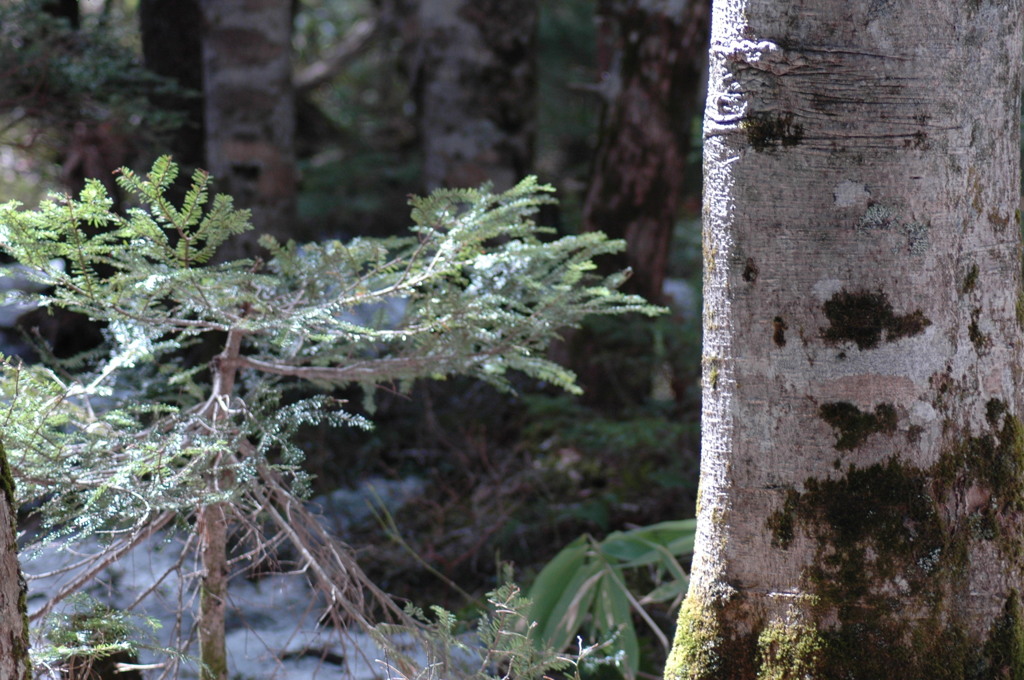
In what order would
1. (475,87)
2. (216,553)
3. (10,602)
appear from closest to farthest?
(10,602), (216,553), (475,87)

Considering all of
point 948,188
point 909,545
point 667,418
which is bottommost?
point 667,418

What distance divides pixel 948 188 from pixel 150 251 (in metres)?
1.56

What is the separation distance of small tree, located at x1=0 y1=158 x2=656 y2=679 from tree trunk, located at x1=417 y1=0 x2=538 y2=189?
3006 millimetres

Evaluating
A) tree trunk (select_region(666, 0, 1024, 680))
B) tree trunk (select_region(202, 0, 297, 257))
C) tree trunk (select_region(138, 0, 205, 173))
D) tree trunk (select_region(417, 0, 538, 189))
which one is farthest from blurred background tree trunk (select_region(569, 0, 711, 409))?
tree trunk (select_region(666, 0, 1024, 680))

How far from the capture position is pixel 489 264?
2.15 metres

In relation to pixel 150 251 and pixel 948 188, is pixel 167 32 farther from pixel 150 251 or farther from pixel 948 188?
pixel 948 188

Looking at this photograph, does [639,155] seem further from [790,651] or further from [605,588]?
[790,651]

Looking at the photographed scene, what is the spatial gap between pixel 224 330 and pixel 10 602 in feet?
2.76

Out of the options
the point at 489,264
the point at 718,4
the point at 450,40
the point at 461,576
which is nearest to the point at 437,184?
the point at 450,40

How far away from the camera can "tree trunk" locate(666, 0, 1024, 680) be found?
1544 millimetres

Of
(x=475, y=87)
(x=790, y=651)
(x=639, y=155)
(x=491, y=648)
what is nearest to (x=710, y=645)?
(x=790, y=651)

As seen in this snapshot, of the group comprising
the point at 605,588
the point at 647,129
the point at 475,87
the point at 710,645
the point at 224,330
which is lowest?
the point at 605,588

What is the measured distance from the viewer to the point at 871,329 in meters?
1.57

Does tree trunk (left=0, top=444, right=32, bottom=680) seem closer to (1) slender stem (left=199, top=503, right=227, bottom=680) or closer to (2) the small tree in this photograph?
(2) the small tree
